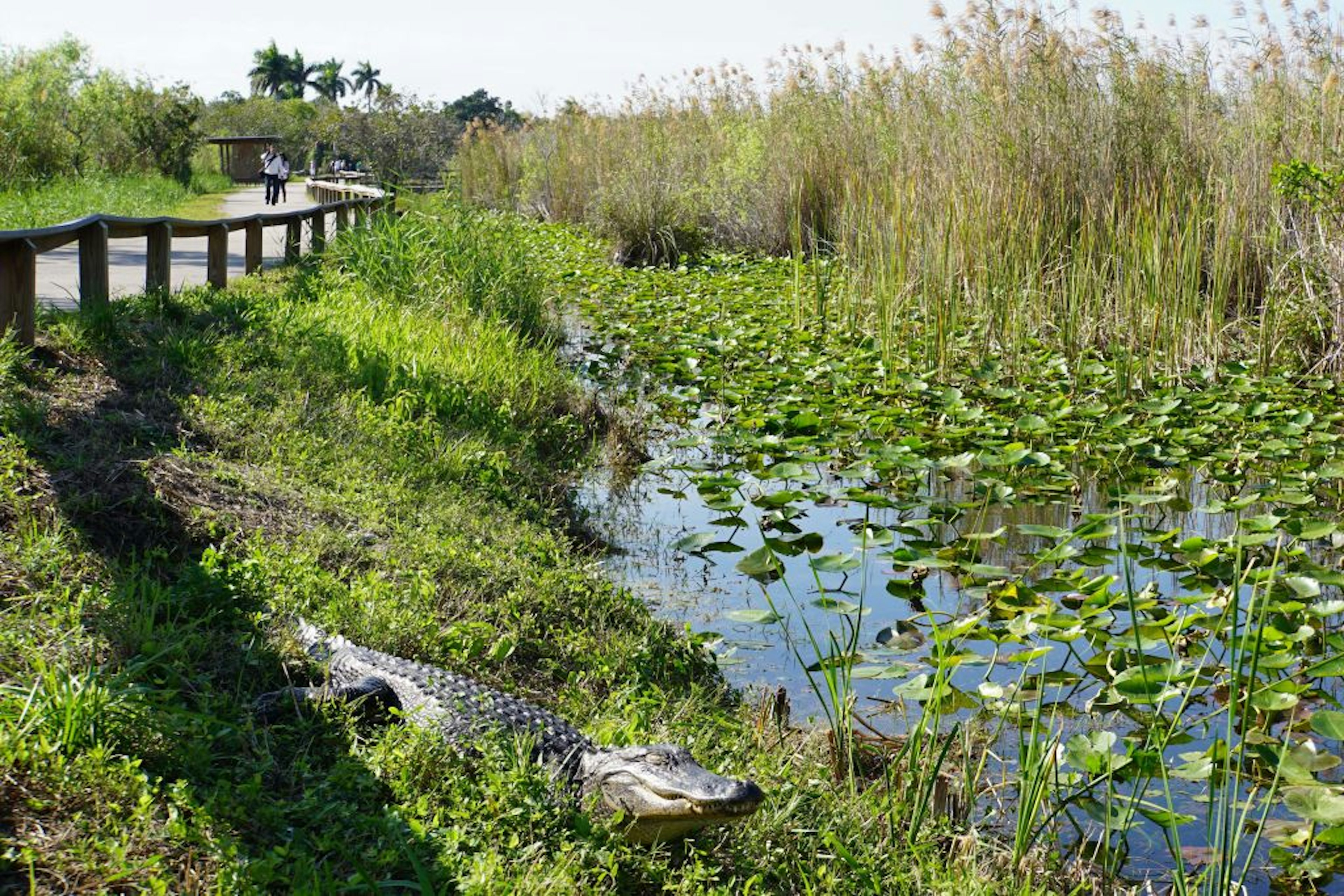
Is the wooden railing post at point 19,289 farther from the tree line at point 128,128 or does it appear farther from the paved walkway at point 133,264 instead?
the tree line at point 128,128

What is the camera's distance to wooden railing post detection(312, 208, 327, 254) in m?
10.5

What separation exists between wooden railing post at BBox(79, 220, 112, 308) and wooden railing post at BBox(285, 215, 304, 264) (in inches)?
153

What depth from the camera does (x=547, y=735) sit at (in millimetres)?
3023

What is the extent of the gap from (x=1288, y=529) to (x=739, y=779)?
2.62 metres

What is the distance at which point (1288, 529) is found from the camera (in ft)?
14.0

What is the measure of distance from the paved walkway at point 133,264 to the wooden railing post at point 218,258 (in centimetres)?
19

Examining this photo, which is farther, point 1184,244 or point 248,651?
point 1184,244

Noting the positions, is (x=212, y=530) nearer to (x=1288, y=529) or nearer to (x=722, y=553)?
(x=722, y=553)

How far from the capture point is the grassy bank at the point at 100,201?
42.1ft

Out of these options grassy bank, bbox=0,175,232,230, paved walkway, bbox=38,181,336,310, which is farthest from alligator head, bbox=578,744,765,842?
grassy bank, bbox=0,175,232,230

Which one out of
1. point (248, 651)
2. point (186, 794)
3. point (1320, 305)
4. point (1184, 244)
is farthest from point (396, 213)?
point (186, 794)

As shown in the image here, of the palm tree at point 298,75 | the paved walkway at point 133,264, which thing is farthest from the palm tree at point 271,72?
the paved walkway at point 133,264

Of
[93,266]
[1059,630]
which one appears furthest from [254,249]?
[1059,630]

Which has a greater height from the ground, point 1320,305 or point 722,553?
point 1320,305
